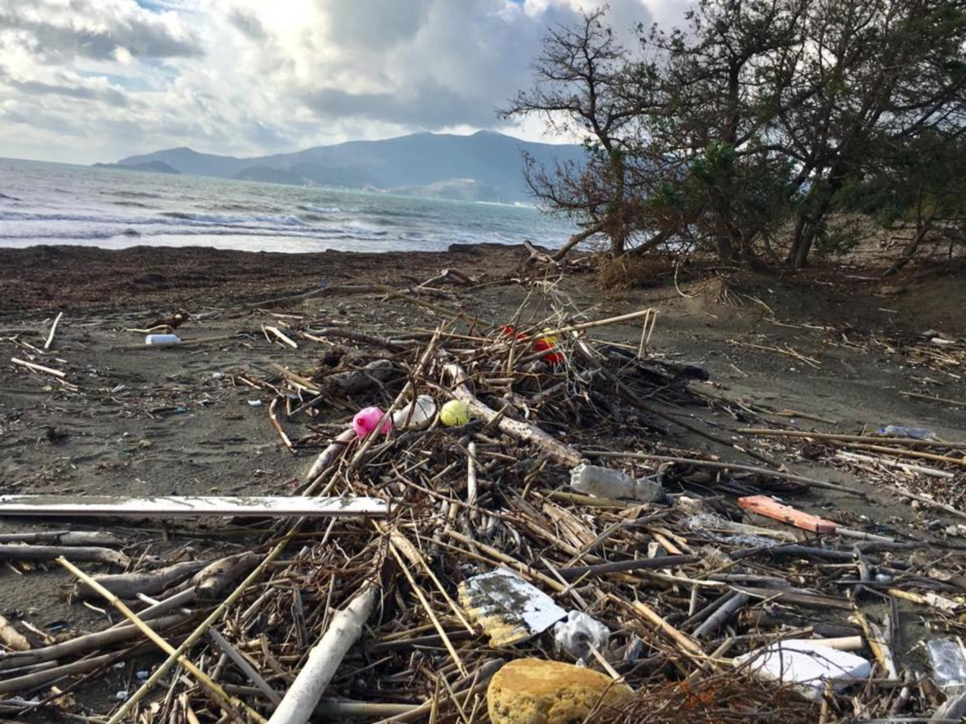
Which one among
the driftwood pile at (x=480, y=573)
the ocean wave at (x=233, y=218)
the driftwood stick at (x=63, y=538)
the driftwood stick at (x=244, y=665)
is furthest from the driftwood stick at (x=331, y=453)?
the ocean wave at (x=233, y=218)

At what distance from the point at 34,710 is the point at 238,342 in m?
5.33

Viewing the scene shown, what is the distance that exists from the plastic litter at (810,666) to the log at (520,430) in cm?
169

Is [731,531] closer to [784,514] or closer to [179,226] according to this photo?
[784,514]

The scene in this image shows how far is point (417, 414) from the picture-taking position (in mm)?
4559

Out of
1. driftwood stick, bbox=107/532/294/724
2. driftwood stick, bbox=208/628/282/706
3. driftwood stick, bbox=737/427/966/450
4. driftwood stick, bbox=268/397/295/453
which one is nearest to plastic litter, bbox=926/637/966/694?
driftwood stick, bbox=208/628/282/706

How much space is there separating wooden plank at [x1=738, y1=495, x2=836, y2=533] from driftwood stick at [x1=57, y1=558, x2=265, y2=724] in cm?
285

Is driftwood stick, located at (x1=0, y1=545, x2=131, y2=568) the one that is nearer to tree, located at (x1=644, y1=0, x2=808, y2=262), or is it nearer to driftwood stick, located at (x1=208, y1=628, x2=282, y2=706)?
driftwood stick, located at (x1=208, y1=628, x2=282, y2=706)

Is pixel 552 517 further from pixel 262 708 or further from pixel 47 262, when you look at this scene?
pixel 47 262

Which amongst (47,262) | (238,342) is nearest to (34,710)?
(238,342)

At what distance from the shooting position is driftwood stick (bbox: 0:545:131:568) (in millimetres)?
2982

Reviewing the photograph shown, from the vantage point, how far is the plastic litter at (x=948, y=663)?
2.34 m

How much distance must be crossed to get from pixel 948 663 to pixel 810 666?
584mm

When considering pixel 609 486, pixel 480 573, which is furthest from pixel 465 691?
pixel 609 486

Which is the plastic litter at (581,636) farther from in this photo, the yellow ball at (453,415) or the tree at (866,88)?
the tree at (866,88)
